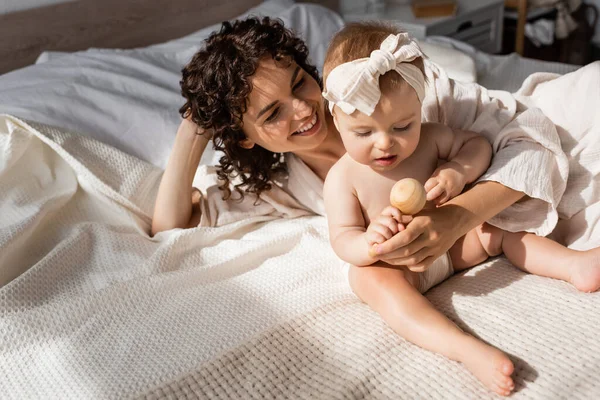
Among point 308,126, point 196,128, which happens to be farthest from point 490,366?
point 196,128

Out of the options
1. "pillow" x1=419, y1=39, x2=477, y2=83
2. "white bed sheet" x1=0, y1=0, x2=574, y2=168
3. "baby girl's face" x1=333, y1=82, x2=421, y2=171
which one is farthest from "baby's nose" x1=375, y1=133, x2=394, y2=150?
"pillow" x1=419, y1=39, x2=477, y2=83

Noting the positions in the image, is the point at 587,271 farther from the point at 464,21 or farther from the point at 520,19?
the point at 520,19

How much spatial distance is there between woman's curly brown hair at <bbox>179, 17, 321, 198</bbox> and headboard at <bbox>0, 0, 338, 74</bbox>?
0.83 metres

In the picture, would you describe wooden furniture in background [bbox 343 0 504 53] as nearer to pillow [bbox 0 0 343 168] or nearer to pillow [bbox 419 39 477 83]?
pillow [bbox 419 39 477 83]

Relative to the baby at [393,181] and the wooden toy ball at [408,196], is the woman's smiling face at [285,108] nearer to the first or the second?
the baby at [393,181]

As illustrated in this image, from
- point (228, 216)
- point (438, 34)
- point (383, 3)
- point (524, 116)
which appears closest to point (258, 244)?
point (228, 216)

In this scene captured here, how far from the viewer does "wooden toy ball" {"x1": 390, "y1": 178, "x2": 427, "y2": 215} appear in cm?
93

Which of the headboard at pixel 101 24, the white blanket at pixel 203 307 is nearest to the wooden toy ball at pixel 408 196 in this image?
A: the white blanket at pixel 203 307

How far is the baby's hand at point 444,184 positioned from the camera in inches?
42.1

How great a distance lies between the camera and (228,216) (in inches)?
56.5

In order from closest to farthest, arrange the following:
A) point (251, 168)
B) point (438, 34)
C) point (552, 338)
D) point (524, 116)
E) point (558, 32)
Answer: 1. point (552, 338)
2. point (524, 116)
3. point (251, 168)
4. point (438, 34)
5. point (558, 32)

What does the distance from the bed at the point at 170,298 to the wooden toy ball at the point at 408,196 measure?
221 mm

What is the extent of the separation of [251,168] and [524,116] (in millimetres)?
574

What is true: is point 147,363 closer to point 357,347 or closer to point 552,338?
point 357,347
